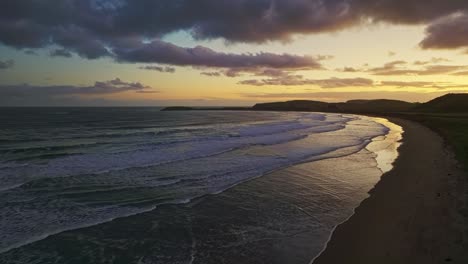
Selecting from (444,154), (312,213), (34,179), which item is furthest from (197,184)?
(444,154)

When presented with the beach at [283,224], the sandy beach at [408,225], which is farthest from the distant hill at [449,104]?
the beach at [283,224]

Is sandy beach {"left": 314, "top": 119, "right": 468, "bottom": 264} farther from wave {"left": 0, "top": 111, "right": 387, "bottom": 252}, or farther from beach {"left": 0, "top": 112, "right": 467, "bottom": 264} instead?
wave {"left": 0, "top": 111, "right": 387, "bottom": 252}

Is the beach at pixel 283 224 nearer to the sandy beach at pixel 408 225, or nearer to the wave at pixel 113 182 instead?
the sandy beach at pixel 408 225

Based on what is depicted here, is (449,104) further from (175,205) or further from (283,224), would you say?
(175,205)

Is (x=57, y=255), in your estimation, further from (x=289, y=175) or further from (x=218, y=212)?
(x=289, y=175)

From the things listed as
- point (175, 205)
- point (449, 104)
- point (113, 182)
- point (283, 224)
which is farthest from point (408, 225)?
point (449, 104)
